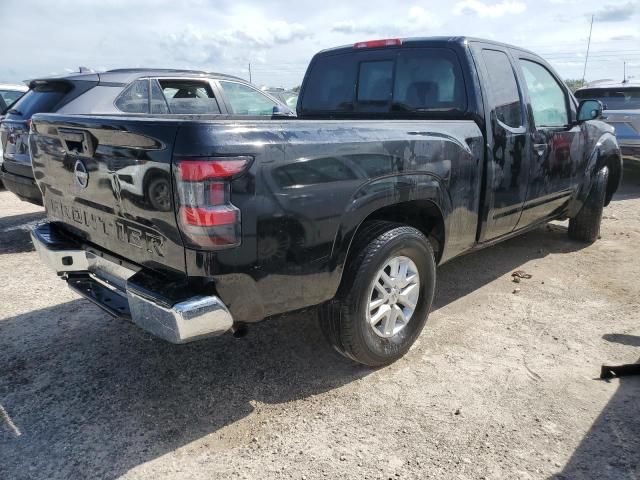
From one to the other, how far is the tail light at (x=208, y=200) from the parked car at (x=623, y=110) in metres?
8.24

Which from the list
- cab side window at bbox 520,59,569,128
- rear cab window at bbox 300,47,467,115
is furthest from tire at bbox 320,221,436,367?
cab side window at bbox 520,59,569,128

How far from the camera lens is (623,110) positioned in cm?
881

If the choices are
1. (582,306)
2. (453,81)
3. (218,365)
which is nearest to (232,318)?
(218,365)

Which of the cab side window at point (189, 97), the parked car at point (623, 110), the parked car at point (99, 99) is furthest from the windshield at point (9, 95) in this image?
the parked car at point (623, 110)

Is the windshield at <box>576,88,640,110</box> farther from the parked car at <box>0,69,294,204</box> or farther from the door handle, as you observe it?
the parked car at <box>0,69,294,204</box>

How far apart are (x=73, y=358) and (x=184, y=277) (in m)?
1.47

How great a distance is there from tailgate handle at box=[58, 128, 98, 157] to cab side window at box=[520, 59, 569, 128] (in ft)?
10.7

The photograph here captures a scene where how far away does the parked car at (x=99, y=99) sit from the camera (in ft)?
17.1

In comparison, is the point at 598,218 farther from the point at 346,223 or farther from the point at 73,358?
the point at 73,358

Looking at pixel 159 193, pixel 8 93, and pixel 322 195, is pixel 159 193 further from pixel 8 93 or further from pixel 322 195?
pixel 8 93

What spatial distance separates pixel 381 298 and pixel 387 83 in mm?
1898

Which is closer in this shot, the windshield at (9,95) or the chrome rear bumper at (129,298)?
the chrome rear bumper at (129,298)

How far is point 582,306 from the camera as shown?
400cm

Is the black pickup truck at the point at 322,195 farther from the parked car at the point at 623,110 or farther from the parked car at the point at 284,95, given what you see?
the parked car at the point at 623,110
